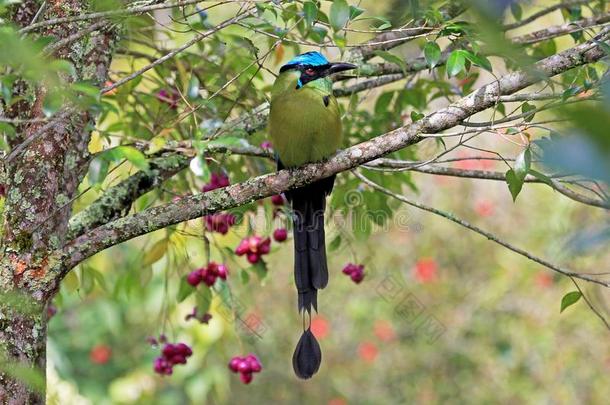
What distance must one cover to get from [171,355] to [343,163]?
103cm

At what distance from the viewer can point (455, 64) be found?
1837 mm

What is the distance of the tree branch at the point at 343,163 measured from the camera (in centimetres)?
177

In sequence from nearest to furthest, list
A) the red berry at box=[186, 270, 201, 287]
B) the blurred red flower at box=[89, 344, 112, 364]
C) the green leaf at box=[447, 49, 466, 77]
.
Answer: the green leaf at box=[447, 49, 466, 77], the red berry at box=[186, 270, 201, 287], the blurred red flower at box=[89, 344, 112, 364]

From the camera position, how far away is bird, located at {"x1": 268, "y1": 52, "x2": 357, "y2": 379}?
2.27m

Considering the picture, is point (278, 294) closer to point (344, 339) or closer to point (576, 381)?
point (344, 339)

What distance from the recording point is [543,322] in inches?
190

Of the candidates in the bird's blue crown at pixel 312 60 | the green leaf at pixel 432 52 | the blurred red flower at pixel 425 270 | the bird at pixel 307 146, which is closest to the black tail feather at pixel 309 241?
the bird at pixel 307 146

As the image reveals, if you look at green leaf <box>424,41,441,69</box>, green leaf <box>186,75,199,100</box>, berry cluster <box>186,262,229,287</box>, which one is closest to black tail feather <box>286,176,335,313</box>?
berry cluster <box>186,262,229,287</box>

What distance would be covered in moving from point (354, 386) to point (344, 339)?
0.29 metres

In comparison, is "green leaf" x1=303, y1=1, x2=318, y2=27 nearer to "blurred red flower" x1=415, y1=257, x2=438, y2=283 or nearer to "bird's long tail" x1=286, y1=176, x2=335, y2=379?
"bird's long tail" x1=286, y1=176, x2=335, y2=379

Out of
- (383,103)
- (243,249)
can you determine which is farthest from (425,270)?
(243,249)

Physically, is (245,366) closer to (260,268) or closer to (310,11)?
(260,268)

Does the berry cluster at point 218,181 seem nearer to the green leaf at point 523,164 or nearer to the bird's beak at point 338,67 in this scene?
the bird's beak at point 338,67

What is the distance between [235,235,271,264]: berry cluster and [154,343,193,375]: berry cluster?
1.13ft
